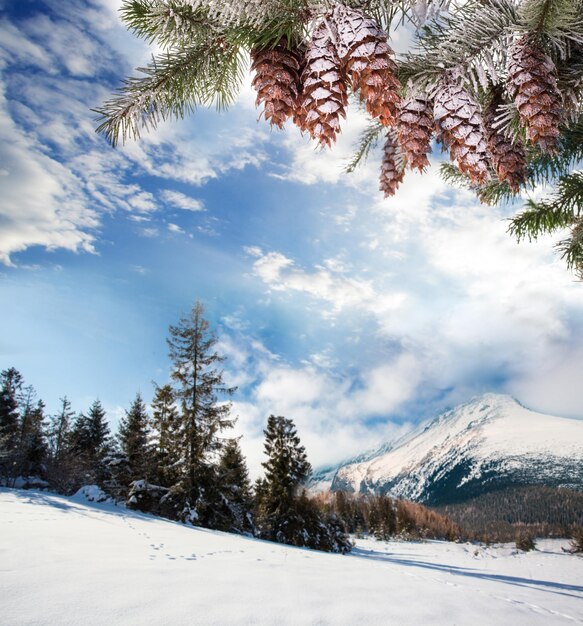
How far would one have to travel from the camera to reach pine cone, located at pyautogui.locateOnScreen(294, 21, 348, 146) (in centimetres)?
173

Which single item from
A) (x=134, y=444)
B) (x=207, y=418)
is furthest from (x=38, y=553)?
(x=134, y=444)

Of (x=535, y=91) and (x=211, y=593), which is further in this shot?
(x=211, y=593)

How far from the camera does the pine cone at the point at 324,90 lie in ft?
5.67

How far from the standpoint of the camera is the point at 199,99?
8.49 feet

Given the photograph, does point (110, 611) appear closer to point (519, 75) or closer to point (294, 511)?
point (519, 75)

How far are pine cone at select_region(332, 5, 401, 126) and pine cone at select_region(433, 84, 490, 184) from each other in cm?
36

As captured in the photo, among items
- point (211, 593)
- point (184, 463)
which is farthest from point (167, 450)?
point (211, 593)

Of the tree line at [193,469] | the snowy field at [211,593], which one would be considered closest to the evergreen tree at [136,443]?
the tree line at [193,469]

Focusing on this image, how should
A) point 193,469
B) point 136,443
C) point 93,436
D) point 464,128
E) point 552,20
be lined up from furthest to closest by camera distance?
point 93,436
point 136,443
point 193,469
point 552,20
point 464,128

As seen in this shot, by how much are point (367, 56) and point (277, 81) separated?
46 cm

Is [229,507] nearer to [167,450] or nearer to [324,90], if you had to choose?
[167,450]

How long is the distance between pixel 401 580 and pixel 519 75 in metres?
4.32

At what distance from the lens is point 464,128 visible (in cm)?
192

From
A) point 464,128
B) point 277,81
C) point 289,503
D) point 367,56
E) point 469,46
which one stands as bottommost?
point 289,503
